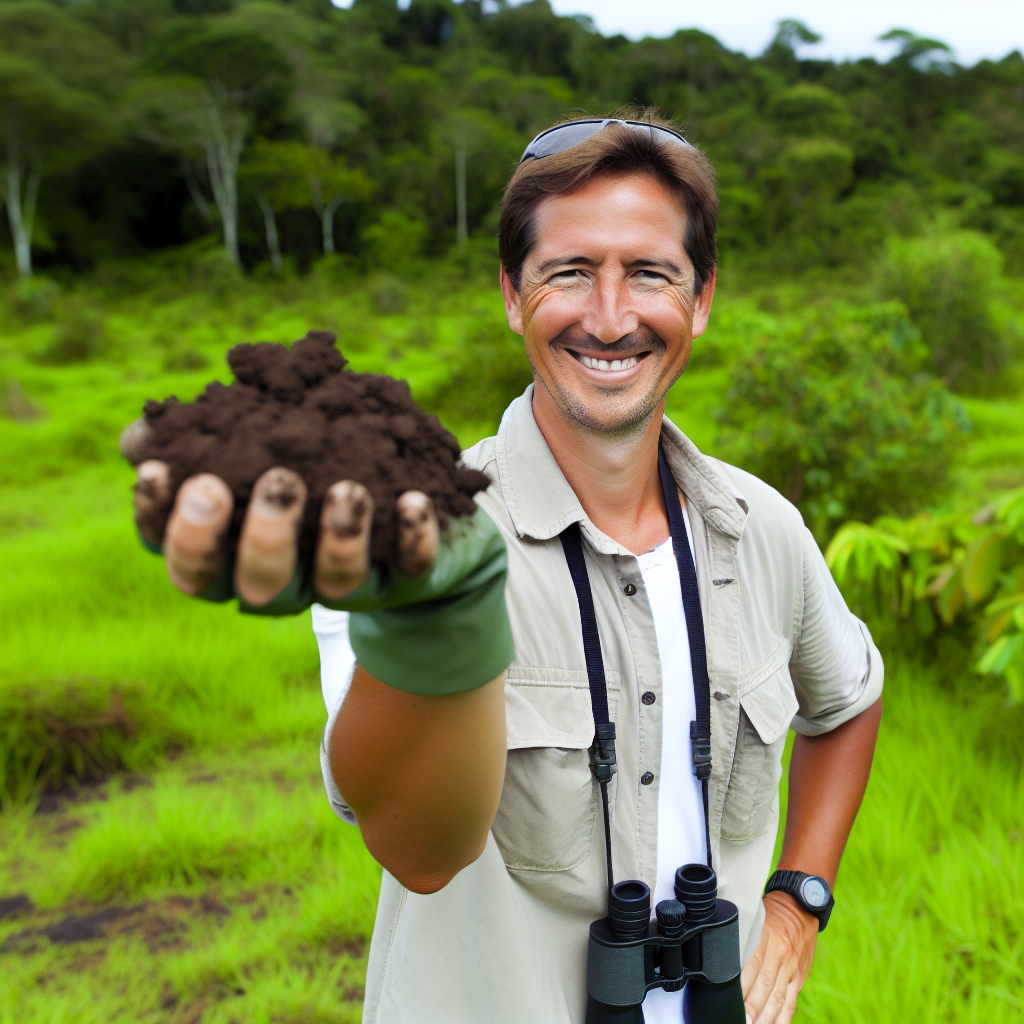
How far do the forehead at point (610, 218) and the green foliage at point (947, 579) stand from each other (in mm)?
1675

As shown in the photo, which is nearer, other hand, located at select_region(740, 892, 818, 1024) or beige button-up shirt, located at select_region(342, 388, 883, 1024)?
beige button-up shirt, located at select_region(342, 388, 883, 1024)

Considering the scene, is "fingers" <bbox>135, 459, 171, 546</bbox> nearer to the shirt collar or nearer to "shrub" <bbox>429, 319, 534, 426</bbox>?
the shirt collar

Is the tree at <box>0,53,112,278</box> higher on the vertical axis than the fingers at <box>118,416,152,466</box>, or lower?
lower

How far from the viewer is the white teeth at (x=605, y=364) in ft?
4.40

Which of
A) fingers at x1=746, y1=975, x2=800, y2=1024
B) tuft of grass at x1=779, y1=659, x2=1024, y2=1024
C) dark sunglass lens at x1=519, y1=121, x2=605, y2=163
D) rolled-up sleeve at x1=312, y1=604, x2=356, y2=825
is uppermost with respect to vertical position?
dark sunglass lens at x1=519, y1=121, x2=605, y2=163

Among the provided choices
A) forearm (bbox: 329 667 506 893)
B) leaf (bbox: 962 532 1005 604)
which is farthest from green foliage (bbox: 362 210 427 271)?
forearm (bbox: 329 667 506 893)

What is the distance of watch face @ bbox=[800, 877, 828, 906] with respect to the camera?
1555mm

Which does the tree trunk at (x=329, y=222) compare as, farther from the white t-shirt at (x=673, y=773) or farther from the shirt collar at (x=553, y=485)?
the white t-shirt at (x=673, y=773)

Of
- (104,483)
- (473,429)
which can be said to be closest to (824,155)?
(473,429)

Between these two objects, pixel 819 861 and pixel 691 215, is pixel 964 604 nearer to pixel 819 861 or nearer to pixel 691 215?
pixel 819 861

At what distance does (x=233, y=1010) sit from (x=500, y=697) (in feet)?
6.65

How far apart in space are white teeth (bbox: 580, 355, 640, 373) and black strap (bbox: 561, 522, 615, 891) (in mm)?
276

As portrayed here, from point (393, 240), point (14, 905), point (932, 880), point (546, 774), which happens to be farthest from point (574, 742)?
point (393, 240)

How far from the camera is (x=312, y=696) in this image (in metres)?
4.04
